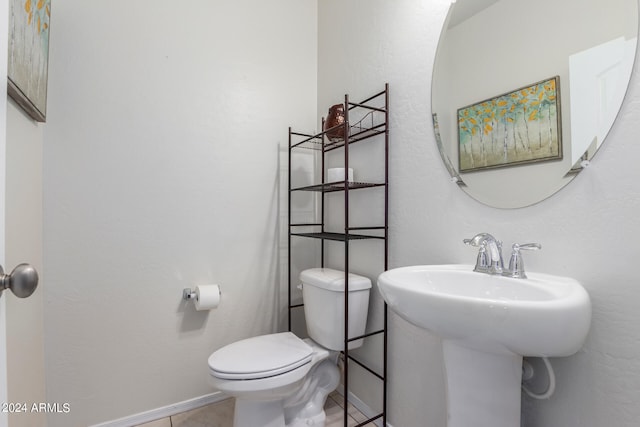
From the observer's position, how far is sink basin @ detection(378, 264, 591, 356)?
2.04 feet

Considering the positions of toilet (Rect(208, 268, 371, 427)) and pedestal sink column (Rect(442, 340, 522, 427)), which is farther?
toilet (Rect(208, 268, 371, 427))

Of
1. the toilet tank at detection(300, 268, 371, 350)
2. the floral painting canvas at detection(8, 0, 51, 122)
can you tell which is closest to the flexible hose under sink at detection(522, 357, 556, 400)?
the toilet tank at detection(300, 268, 371, 350)

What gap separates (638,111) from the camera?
2.42 ft

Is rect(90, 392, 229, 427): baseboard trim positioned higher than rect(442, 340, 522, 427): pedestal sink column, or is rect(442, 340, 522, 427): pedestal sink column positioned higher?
rect(442, 340, 522, 427): pedestal sink column

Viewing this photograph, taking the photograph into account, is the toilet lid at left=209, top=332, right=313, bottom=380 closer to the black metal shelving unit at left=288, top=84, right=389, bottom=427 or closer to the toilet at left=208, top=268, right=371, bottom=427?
the toilet at left=208, top=268, right=371, bottom=427

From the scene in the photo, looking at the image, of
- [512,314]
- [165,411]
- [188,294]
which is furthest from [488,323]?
[165,411]

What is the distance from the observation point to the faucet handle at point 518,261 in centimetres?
87

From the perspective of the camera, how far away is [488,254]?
3.12 feet

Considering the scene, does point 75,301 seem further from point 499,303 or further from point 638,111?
point 638,111

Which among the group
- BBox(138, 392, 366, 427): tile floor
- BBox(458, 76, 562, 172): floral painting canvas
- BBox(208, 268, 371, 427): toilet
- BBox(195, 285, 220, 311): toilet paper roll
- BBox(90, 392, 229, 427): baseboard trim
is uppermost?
BBox(458, 76, 562, 172): floral painting canvas

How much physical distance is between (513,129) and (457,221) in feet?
1.17

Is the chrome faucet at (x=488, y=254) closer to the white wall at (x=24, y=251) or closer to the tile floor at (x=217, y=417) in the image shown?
the tile floor at (x=217, y=417)

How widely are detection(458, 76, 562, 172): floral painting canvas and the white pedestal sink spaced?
1.23ft

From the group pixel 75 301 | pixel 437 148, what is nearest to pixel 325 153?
pixel 437 148
